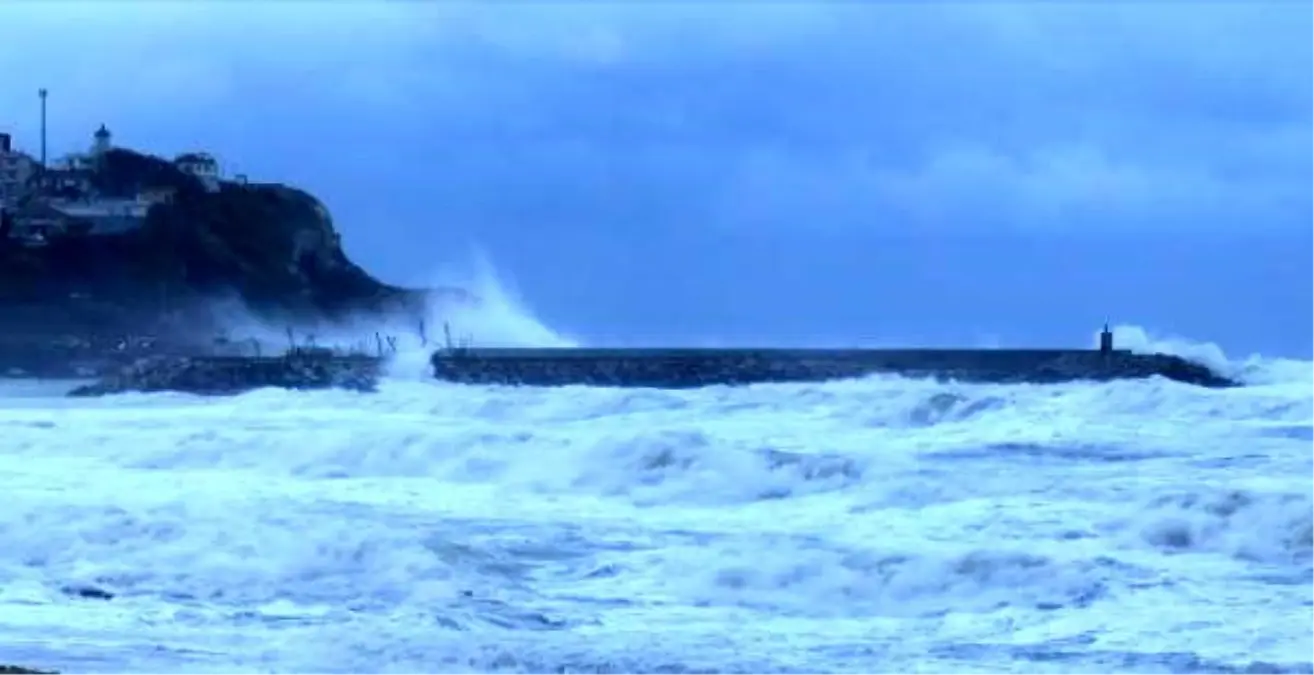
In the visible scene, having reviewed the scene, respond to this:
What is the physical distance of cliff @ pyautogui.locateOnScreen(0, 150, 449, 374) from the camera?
6719 centimetres

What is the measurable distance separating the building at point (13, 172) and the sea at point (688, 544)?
165 feet

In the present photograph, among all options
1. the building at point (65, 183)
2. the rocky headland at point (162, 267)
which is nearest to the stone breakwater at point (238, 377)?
the rocky headland at point (162, 267)

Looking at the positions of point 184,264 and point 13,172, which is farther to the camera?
point 13,172

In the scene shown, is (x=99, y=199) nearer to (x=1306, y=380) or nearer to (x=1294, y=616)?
(x=1306, y=380)

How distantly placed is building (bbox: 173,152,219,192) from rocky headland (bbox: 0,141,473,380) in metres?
0.45

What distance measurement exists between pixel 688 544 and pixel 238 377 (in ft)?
92.7

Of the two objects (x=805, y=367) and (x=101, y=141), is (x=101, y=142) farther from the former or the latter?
(x=805, y=367)

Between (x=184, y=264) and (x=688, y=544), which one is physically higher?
(x=184, y=264)

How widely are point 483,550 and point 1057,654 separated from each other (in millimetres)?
5569

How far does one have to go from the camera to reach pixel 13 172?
79.8 metres

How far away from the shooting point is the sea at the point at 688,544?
11.8m

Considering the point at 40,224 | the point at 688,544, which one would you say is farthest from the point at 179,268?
the point at 688,544

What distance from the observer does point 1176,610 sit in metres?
12.7

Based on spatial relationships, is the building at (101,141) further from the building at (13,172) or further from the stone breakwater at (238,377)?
the stone breakwater at (238,377)
